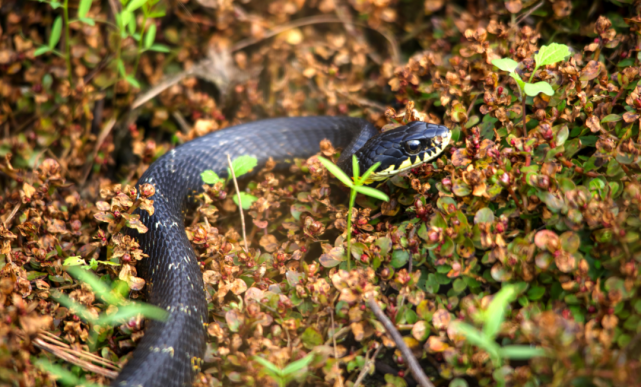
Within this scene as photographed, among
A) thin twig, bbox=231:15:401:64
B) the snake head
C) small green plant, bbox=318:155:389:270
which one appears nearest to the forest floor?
the snake head

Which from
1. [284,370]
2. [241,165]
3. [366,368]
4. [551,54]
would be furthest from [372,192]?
[551,54]

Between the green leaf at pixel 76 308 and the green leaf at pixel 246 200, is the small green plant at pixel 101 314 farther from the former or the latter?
the green leaf at pixel 246 200

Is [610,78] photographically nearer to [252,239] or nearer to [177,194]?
[252,239]

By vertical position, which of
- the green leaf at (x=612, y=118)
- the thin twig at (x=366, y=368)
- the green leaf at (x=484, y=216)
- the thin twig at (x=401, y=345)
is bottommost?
the thin twig at (x=366, y=368)

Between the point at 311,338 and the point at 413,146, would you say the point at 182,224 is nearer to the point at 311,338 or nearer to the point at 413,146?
the point at 311,338

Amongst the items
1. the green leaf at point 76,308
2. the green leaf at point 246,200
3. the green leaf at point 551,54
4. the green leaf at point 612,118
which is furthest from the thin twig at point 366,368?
the green leaf at point 612,118

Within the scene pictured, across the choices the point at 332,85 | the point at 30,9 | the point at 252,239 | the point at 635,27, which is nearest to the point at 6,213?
the point at 252,239

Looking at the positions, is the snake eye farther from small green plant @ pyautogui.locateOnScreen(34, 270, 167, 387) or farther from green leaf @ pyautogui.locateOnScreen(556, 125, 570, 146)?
small green plant @ pyautogui.locateOnScreen(34, 270, 167, 387)
